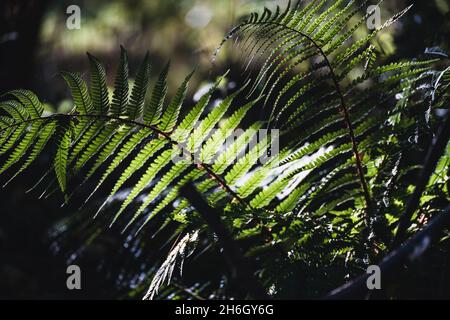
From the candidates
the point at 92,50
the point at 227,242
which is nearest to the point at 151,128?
→ the point at 227,242

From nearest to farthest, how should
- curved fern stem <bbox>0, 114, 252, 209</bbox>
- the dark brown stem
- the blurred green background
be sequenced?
the dark brown stem
curved fern stem <bbox>0, 114, 252, 209</bbox>
the blurred green background

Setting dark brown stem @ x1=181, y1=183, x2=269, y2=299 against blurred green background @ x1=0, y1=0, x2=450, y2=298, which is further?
blurred green background @ x1=0, y1=0, x2=450, y2=298

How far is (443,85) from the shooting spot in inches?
34.4

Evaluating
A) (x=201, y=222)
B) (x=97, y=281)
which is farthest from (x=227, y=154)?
(x=97, y=281)

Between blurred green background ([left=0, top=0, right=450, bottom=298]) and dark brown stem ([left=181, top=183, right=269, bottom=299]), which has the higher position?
blurred green background ([left=0, top=0, right=450, bottom=298])

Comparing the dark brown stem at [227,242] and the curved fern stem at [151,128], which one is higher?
the curved fern stem at [151,128]

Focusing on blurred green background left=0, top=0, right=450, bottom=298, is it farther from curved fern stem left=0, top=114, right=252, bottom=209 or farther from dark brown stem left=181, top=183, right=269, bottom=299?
dark brown stem left=181, top=183, right=269, bottom=299

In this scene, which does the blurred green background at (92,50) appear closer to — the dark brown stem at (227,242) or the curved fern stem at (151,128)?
the curved fern stem at (151,128)

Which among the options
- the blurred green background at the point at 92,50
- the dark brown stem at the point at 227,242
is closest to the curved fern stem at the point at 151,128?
the blurred green background at the point at 92,50

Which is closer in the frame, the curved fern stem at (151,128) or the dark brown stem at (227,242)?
the dark brown stem at (227,242)

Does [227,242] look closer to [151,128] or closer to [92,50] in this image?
[151,128]

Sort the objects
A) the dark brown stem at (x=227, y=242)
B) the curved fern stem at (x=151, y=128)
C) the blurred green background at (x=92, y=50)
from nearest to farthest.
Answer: the dark brown stem at (x=227, y=242)
the curved fern stem at (x=151, y=128)
the blurred green background at (x=92, y=50)

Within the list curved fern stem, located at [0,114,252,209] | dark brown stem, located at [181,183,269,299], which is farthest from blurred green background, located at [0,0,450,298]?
dark brown stem, located at [181,183,269,299]

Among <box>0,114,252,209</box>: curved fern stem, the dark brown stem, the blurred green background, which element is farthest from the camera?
the blurred green background
